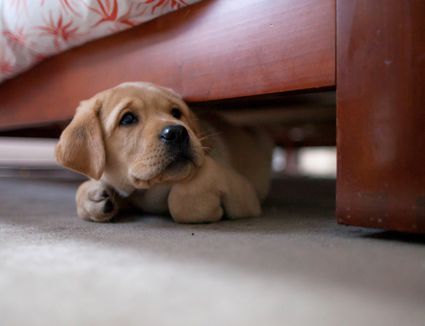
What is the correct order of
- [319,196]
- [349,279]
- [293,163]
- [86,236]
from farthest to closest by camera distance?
[293,163] < [319,196] < [86,236] < [349,279]

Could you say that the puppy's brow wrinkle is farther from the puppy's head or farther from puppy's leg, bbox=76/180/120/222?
puppy's leg, bbox=76/180/120/222

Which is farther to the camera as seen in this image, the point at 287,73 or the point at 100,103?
the point at 100,103

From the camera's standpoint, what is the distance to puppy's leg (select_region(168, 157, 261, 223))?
4.51 feet

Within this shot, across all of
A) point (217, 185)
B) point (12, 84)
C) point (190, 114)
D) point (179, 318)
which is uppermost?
point (12, 84)

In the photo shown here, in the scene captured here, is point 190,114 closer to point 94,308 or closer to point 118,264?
point 118,264

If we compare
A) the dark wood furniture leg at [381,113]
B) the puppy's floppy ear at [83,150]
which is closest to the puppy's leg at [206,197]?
the puppy's floppy ear at [83,150]

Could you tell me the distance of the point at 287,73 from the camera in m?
1.30

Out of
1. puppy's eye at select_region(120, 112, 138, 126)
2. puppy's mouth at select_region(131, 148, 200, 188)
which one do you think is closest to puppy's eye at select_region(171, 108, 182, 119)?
puppy's eye at select_region(120, 112, 138, 126)

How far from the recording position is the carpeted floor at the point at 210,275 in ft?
2.13

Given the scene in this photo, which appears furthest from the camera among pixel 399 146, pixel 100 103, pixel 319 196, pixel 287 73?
pixel 319 196

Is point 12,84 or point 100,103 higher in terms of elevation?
point 12,84

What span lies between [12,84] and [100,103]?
118 cm

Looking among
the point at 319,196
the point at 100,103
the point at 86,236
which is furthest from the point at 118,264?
the point at 319,196

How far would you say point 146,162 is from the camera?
4.36 ft
